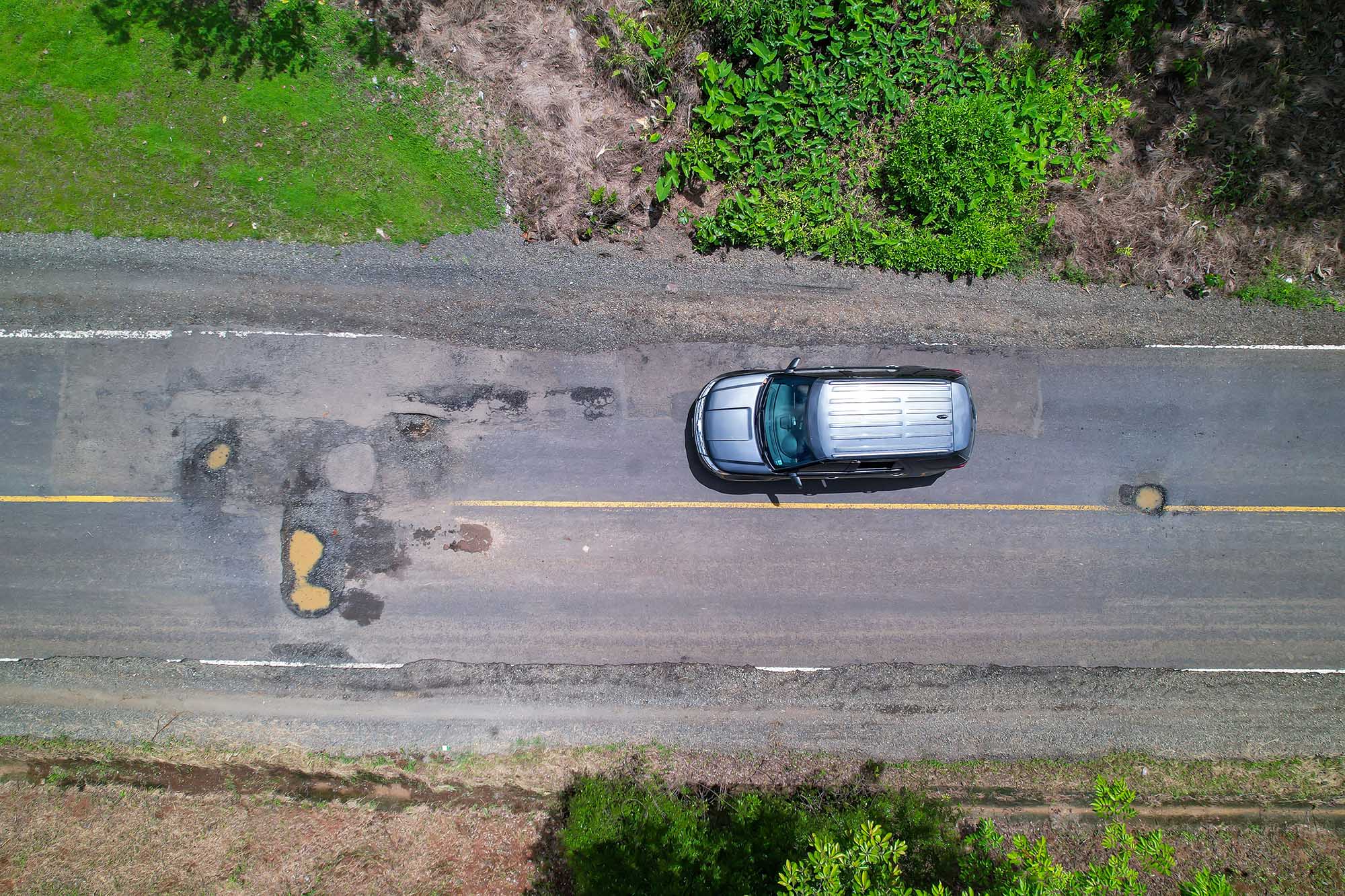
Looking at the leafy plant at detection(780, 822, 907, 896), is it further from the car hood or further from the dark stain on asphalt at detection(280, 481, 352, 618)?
the dark stain on asphalt at detection(280, 481, 352, 618)

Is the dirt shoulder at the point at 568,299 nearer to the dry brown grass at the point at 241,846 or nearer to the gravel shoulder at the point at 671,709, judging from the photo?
the gravel shoulder at the point at 671,709

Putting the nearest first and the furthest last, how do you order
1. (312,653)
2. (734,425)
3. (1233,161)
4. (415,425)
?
(734,425), (312,653), (415,425), (1233,161)

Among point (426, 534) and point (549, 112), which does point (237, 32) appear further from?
point (426, 534)

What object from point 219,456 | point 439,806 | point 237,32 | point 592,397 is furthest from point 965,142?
point 439,806

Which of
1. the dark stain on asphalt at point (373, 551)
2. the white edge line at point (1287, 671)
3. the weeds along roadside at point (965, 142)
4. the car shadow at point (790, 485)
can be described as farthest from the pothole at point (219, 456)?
the white edge line at point (1287, 671)

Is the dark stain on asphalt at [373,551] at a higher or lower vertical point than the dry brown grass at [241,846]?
higher

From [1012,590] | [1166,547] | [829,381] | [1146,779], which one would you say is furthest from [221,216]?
[1146,779]
